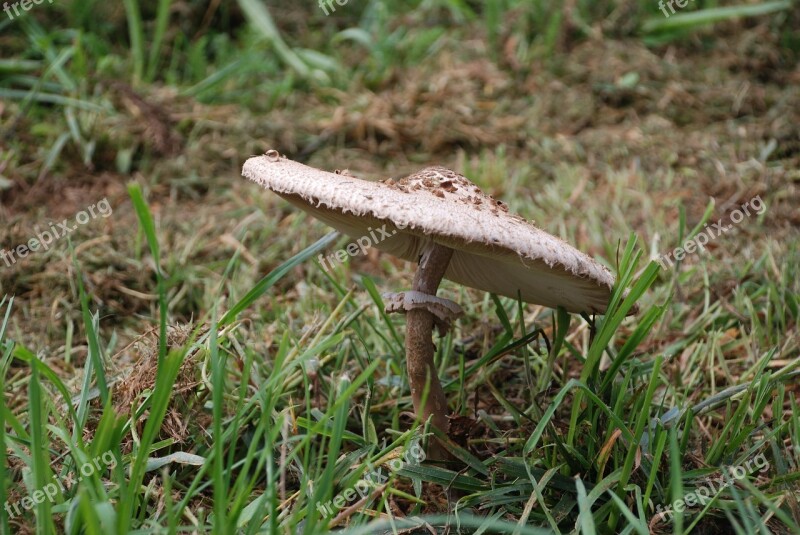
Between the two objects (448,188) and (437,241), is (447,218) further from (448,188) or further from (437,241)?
(448,188)

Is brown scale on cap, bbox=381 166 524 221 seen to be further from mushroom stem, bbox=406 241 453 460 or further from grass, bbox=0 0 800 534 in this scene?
grass, bbox=0 0 800 534

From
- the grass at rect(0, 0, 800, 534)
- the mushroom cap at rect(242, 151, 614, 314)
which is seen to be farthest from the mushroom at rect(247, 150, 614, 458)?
the grass at rect(0, 0, 800, 534)

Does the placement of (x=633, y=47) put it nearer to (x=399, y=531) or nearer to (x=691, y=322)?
(x=691, y=322)

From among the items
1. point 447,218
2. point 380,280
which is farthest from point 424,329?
point 380,280

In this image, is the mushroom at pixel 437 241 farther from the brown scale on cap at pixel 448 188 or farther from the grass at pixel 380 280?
the grass at pixel 380 280

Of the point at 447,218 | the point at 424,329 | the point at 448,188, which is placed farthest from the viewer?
the point at 424,329

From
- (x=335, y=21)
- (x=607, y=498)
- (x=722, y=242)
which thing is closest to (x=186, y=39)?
(x=335, y=21)
